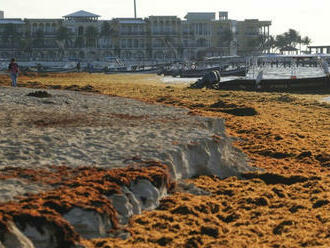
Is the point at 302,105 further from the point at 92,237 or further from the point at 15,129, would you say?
the point at 92,237

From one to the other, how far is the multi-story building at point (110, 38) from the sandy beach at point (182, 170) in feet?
358

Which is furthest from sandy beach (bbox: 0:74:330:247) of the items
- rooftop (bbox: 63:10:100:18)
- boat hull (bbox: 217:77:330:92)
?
rooftop (bbox: 63:10:100:18)

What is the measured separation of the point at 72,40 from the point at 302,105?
349ft

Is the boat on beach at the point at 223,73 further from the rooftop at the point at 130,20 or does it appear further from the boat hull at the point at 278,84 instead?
the rooftop at the point at 130,20

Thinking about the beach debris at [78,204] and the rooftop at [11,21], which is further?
the rooftop at [11,21]

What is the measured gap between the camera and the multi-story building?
12362 centimetres

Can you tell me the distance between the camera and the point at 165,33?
126 m

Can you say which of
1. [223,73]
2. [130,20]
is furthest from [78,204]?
[130,20]

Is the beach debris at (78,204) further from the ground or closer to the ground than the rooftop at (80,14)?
closer to the ground

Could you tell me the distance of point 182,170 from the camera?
9.84m

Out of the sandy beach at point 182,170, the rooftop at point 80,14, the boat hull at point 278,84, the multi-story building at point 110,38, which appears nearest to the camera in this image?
the sandy beach at point 182,170

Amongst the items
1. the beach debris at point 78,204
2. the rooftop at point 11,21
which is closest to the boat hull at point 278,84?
the beach debris at point 78,204

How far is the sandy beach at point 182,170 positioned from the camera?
7.16 meters

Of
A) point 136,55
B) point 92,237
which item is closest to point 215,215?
point 92,237
